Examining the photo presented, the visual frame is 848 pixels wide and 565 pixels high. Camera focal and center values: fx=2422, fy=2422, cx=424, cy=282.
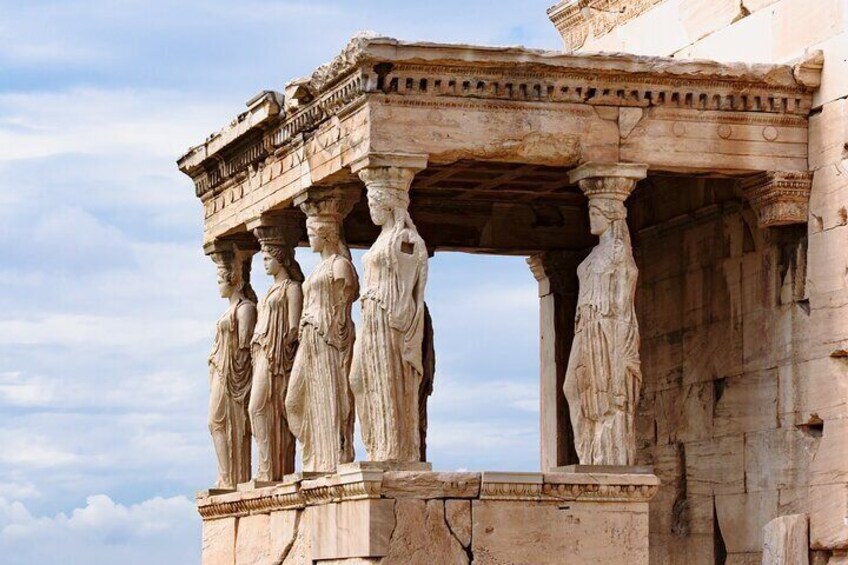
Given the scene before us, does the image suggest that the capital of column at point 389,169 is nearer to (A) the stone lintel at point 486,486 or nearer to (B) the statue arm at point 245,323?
(A) the stone lintel at point 486,486

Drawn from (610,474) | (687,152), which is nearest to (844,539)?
(610,474)

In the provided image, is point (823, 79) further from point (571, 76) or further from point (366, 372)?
point (366, 372)

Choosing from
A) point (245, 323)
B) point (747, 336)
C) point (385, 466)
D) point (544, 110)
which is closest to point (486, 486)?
point (385, 466)

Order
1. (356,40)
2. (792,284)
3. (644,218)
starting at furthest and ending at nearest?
(644,218) → (792,284) → (356,40)

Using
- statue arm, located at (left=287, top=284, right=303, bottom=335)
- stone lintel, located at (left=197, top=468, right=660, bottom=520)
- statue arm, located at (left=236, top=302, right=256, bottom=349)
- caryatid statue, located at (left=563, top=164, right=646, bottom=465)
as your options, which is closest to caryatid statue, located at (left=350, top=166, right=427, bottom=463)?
stone lintel, located at (left=197, top=468, right=660, bottom=520)

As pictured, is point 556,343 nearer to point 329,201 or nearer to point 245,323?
point 245,323

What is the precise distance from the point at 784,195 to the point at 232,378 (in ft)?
17.1

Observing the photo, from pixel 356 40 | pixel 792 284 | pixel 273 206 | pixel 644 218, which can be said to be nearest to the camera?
pixel 356 40

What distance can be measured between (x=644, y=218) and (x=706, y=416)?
85.2 inches

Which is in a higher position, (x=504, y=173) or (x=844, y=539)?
(x=504, y=173)

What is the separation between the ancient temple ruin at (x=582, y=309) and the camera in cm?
1688

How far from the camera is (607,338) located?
17.2 m

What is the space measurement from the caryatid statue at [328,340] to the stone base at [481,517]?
754mm

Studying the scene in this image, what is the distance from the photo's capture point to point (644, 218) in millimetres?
20703
